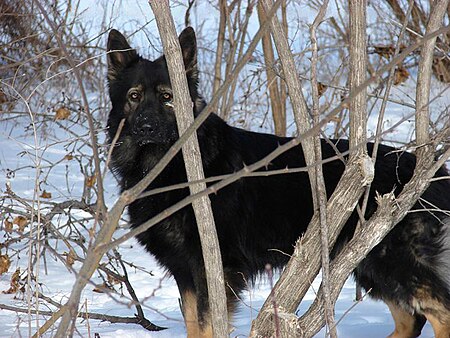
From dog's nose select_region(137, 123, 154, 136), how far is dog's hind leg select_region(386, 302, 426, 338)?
2.16 m

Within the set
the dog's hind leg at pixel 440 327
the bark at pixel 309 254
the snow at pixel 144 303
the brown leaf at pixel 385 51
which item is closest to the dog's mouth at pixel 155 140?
the snow at pixel 144 303

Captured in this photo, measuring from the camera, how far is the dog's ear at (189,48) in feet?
14.9

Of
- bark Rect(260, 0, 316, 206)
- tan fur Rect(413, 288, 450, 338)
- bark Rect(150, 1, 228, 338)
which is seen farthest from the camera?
→ tan fur Rect(413, 288, 450, 338)

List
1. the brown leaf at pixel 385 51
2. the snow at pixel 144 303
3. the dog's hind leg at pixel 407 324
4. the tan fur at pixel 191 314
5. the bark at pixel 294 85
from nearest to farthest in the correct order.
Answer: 1. the bark at pixel 294 85
2. the tan fur at pixel 191 314
3. the snow at pixel 144 303
4. the dog's hind leg at pixel 407 324
5. the brown leaf at pixel 385 51

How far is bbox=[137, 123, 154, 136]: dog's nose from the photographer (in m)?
4.35

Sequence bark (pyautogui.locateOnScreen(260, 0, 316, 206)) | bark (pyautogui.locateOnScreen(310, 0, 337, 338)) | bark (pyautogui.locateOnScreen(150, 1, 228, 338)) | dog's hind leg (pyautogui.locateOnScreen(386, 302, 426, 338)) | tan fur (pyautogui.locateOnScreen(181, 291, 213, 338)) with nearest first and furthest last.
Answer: bark (pyautogui.locateOnScreen(150, 1, 228, 338)) < bark (pyautogui.locateOnScreen(310, 0, 337, 338)) < bark (pyautogui.locateOnScreen(260, 0, 316, 206)) < tan fur (pyautogui.locateOnScreen(181, 291, 213, 338)) < dog's hind leg (pyautogui.locateOnScreen(386, 302, 426, 338))

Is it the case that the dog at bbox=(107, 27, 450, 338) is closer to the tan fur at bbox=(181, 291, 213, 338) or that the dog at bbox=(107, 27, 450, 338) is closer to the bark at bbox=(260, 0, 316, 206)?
the tan fur at bbox=(181, 291, 213, 338)

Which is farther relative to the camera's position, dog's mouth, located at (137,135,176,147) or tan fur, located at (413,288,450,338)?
dog's mouth, located at (137,135,176,147)

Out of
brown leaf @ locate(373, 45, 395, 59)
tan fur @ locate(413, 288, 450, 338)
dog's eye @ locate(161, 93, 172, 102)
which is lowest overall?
tan fur @ locate(413, 288, 450, 338)

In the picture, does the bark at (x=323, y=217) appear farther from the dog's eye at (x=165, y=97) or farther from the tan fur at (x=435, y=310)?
the dog's eye at (x=165, y=97)

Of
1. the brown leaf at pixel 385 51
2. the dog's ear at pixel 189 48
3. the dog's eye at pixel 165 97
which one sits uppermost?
the brown leaf at pixel 385 51

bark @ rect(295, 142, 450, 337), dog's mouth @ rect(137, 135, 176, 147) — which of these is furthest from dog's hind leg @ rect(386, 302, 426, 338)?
dog's mouth @ rect(137, 135, 176, 147)

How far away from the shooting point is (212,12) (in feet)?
32.7

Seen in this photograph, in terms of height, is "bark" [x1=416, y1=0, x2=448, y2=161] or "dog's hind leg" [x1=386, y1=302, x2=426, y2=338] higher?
"bark" [x1=416, y1=0, x2=448, y2=161]
